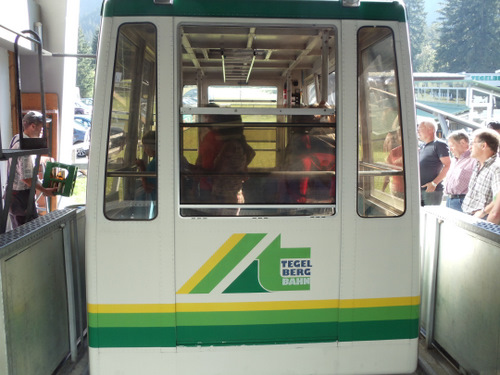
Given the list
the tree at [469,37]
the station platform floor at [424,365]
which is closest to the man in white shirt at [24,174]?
the station platform floor at [424,365]

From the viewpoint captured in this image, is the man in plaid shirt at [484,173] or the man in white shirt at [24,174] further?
the man in white shirt at [24,174]

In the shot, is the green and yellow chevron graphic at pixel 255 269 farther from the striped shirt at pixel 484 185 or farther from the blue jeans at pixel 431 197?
the blue jeans at pixel 431 197

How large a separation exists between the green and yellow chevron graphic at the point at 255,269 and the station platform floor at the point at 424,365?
1268 millimetres

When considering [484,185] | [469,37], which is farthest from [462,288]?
[469,37]

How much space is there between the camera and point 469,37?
49406 millimetres

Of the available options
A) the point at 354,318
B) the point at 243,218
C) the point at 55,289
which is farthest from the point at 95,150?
the point at 354,318

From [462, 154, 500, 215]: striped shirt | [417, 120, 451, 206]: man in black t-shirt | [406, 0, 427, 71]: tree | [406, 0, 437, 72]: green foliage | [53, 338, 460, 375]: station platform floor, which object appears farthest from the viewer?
[406, 0, 427, 71]: tree

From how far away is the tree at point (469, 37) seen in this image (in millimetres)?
47188

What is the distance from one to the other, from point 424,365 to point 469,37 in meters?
52.0

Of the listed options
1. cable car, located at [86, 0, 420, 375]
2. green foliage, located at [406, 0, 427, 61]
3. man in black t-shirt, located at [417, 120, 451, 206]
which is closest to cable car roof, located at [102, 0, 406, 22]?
cable car, located at [86, 0, 420, 375]

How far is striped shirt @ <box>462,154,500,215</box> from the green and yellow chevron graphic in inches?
112

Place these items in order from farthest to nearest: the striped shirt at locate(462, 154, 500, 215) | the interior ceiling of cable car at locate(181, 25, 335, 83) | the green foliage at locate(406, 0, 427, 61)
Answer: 1. the green foliage at locate(406, 0, 427, 61)
2. the striped shirt at locate(462, 154, 500, 215)
3. the interior ceiling of cable car at locate(181, 25, 335, 83)

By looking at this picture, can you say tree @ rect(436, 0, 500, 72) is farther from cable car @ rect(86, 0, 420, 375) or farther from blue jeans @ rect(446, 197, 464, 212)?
cable car @ rect(86, 0, 420, 375)

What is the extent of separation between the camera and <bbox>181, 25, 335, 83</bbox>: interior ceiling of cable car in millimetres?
3197
